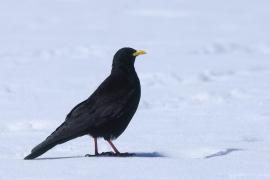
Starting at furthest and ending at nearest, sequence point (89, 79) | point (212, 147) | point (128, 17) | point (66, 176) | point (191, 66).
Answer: point (128, 17), point (191, 66), point (89, 79), point (212, 147), point (66, 176)

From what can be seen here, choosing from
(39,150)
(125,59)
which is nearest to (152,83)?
(125,59)

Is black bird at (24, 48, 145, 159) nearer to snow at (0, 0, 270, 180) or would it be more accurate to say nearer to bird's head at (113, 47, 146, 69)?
bird's head at (113, 47, 146, 69)

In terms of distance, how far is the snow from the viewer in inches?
224

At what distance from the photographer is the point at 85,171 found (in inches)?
210

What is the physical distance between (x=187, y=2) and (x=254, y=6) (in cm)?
203

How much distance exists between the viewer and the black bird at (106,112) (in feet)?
20.8

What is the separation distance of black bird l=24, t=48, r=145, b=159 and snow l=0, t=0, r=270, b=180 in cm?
21

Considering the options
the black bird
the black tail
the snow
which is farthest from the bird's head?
the black tail

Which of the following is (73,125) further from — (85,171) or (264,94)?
(264,94)

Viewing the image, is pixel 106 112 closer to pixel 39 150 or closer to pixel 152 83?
pixel 39 150

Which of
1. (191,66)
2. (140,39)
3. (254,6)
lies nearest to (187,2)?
(254,6)

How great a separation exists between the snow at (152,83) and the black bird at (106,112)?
210 mm

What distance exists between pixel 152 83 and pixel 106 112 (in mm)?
5270

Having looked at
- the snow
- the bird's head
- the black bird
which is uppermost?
the bird's head
